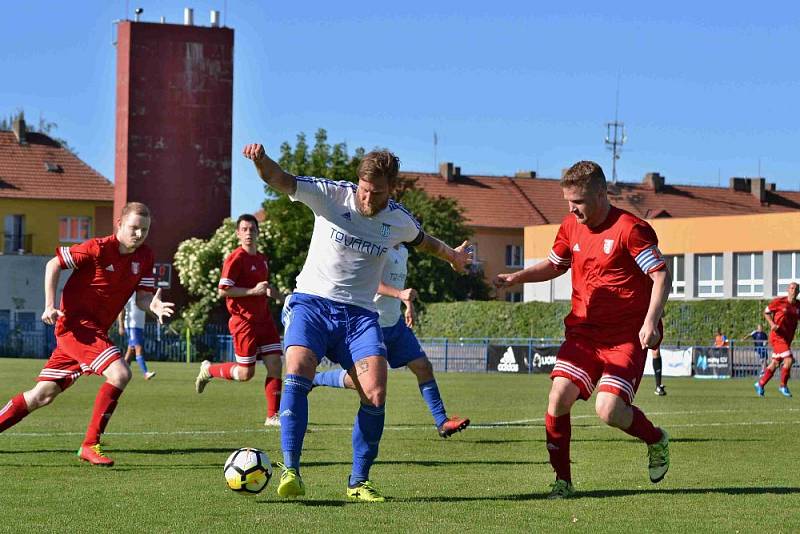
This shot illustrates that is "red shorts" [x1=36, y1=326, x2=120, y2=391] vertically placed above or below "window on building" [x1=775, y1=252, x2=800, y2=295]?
below

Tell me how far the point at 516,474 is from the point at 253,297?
5.51 meters

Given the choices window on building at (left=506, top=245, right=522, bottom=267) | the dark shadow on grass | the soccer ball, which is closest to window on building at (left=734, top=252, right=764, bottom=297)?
window on building at (left=506, top=245, right=522, bottom=267)

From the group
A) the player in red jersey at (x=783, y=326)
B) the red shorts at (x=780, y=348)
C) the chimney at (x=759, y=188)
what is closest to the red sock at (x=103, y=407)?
the player in red jersey at (x=783, y=326)

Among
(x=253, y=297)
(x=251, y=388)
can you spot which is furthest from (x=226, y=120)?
(x=253, y=297)

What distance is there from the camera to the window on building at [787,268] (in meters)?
63.0

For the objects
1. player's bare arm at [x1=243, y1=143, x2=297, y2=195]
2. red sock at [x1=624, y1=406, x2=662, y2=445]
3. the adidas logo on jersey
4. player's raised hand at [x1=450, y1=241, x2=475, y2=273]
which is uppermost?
player's bare arm at [x1=243, y1=143, x2=297, y2=195]

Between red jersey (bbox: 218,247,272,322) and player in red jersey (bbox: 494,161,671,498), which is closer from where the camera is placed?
player in red jersey (bbox: 494,161,671,498)

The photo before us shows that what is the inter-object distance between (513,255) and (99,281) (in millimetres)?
83389

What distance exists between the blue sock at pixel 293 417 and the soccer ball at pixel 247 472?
0.21 metres

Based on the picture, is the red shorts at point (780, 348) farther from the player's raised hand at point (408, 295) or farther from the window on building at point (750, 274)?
the window on building at point (750, 274)

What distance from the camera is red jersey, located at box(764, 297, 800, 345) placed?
24938 millimetres

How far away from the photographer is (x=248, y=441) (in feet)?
43.1

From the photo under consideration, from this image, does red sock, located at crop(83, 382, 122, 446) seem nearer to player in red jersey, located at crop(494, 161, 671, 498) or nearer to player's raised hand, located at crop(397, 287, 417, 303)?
player's raised hand, located at crop(397, 287, 417, 303)

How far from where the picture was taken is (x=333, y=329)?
8.73 meters
